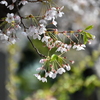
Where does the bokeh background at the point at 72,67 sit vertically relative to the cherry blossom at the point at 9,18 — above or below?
below

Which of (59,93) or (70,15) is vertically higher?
(70,15)

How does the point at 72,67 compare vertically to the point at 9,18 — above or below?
below

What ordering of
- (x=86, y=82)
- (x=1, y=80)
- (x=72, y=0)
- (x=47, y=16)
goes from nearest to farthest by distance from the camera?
(x=47, y=16), (x=1, y=80), (x=86, y=82), (x=72, y=0)

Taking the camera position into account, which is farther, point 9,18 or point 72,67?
point 72,67

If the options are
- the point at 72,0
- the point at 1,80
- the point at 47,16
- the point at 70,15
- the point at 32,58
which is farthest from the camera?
the point at 32,58

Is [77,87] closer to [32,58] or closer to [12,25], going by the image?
[12,25]

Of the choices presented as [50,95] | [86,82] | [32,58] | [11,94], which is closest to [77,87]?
[86,82]

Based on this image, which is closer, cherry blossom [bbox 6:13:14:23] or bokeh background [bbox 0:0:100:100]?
cherry blossom [bbox 6:13:14:23]

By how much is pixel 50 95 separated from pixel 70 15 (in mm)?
1676

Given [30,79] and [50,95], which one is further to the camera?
[30,79]

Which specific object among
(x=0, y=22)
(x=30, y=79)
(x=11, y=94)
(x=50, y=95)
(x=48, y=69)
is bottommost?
(x=30, y=79)

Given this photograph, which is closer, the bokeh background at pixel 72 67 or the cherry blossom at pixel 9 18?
the cherry blossom at pixel 9 18

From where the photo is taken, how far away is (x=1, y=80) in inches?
130

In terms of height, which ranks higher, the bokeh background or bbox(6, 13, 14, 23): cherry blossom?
bbox(6, 13, 14, 23): cherry blossom
